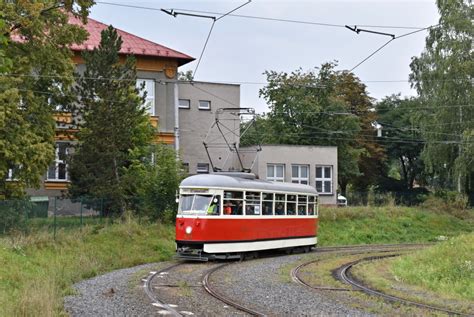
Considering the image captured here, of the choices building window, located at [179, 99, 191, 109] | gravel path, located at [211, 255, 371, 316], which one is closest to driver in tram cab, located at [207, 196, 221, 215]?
gravel path, located at [211, 255, 371, 316]

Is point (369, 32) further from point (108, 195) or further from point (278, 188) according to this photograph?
point (108, 195)

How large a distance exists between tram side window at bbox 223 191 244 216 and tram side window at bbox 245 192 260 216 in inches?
12.6

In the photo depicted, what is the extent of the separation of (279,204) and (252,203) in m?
1.87

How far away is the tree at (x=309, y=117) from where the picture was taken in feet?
145

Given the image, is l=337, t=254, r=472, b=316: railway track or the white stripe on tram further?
the white stripe on tram

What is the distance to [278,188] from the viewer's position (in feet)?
74.9

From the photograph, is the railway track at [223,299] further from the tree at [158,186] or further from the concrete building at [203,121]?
the concrete building at [203,121]

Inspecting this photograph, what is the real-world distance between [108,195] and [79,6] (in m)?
7.02

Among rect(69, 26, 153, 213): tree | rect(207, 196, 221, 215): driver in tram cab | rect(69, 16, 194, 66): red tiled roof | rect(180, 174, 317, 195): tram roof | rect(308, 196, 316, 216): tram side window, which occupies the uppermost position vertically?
rect(69, 16, 194, 66): red tiled roof

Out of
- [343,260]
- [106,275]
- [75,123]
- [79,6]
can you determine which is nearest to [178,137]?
[75,123]

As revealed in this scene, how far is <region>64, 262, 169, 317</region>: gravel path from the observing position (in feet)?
35.2

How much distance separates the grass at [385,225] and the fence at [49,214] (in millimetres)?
11571

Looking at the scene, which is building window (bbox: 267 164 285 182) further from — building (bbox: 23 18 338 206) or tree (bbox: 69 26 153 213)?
tree (bbox: 69 26 153 213)

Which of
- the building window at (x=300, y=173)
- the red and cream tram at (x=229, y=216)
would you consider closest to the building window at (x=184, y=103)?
the building window at (x=300, y=173)
